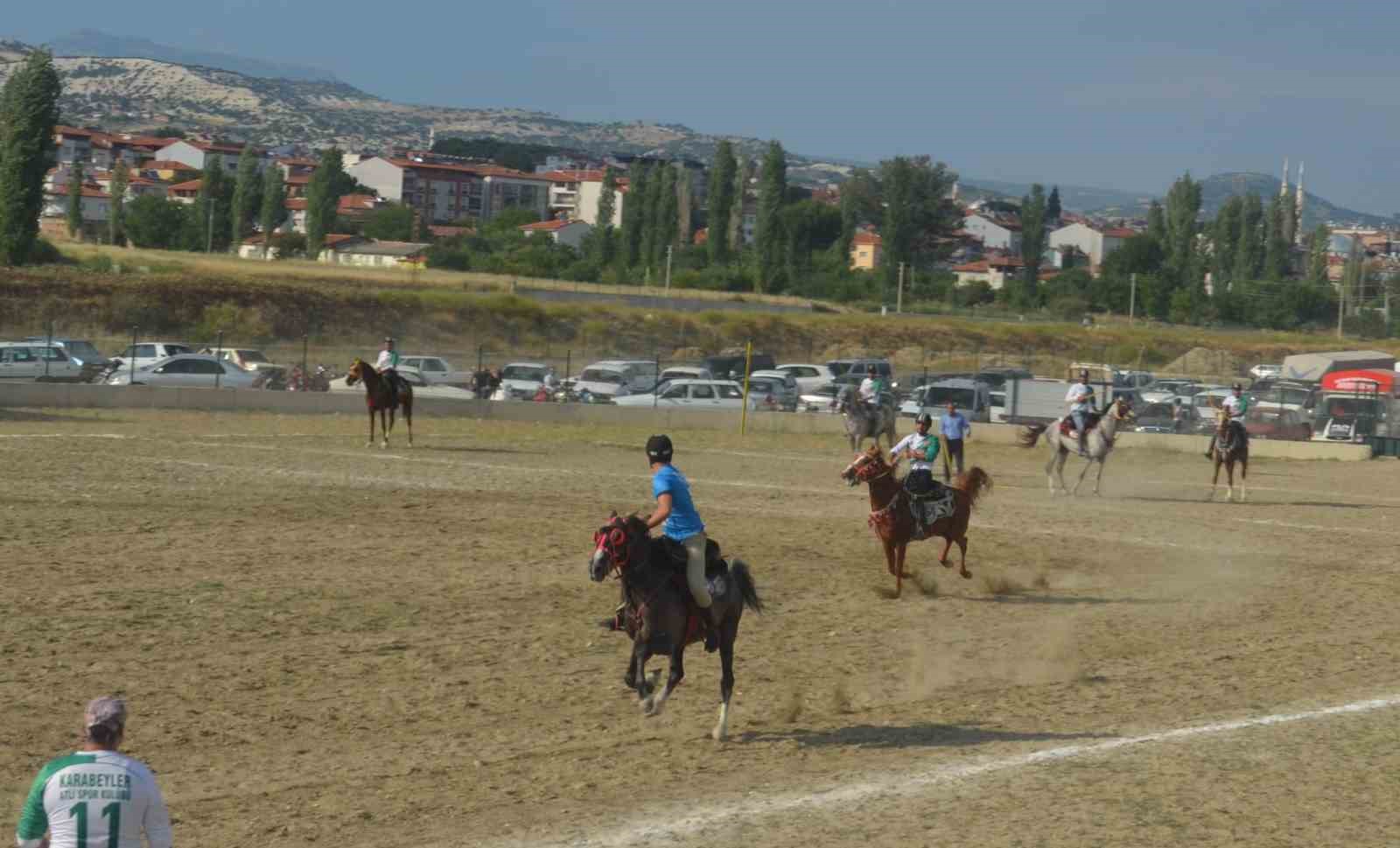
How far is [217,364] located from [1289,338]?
7719 centimetres

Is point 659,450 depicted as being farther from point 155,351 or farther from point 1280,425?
point 155,351

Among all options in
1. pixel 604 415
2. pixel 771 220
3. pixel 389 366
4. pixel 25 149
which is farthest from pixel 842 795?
pixel 771 220

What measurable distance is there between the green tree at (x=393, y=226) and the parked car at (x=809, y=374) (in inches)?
4308

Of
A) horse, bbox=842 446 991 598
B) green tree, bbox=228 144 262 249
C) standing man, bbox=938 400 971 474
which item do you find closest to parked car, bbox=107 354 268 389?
standing man, bbox=938 400 971 474

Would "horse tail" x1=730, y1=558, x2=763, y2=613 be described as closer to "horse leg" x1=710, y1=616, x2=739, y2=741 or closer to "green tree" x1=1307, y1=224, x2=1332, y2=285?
"horse leg" x1=710, y1=616, x2=739, y2=741

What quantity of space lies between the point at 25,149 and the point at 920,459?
7454cm

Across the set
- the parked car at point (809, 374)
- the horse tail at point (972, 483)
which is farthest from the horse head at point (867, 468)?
the parked car at point (809, 374)

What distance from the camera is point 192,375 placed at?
4519 cm

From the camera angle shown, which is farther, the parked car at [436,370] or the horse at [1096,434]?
the parked car at [436,370]

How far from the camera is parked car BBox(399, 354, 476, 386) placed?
168ft

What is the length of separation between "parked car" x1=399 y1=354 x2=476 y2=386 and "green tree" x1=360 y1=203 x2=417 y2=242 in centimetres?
11449

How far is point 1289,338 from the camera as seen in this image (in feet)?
344

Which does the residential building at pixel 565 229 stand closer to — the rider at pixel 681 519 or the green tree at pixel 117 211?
the green tree at pixel 117 211

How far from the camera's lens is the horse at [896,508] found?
17828 millimetres
